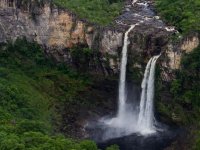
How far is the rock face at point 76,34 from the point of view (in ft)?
140

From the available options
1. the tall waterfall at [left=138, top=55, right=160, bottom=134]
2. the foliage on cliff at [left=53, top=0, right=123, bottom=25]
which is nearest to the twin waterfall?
the tall waterfall at [left=138, top=55, right=160, bottom=134]

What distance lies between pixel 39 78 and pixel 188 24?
1068 cm

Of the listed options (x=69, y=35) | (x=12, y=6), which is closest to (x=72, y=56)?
(x=69, y=35)

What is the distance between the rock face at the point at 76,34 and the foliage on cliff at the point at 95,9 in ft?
2.95

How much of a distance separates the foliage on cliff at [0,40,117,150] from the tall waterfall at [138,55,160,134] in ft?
13.3

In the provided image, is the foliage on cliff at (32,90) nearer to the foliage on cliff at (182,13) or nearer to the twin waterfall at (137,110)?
the twin waterfall at (137,110)

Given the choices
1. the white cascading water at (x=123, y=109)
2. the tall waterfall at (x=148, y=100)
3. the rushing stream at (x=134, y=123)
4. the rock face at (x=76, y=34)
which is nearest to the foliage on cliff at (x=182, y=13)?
the rock face at (x=76, y=34)

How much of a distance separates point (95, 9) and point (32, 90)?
822 cm

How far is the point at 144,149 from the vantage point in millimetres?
39250

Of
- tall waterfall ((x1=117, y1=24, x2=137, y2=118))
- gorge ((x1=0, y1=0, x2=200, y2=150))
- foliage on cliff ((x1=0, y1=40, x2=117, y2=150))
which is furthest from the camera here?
tall waterfall ((x1=117, y1=24, x2=137, y2=118))

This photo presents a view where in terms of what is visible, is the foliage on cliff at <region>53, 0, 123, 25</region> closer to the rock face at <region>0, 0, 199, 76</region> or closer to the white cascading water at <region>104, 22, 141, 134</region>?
the rock face at <region>0, 0, 199, 76</region>

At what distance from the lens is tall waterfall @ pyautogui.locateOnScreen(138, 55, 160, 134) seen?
42.2m

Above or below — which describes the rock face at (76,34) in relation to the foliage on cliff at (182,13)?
below

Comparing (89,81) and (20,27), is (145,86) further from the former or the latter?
(20,27)
